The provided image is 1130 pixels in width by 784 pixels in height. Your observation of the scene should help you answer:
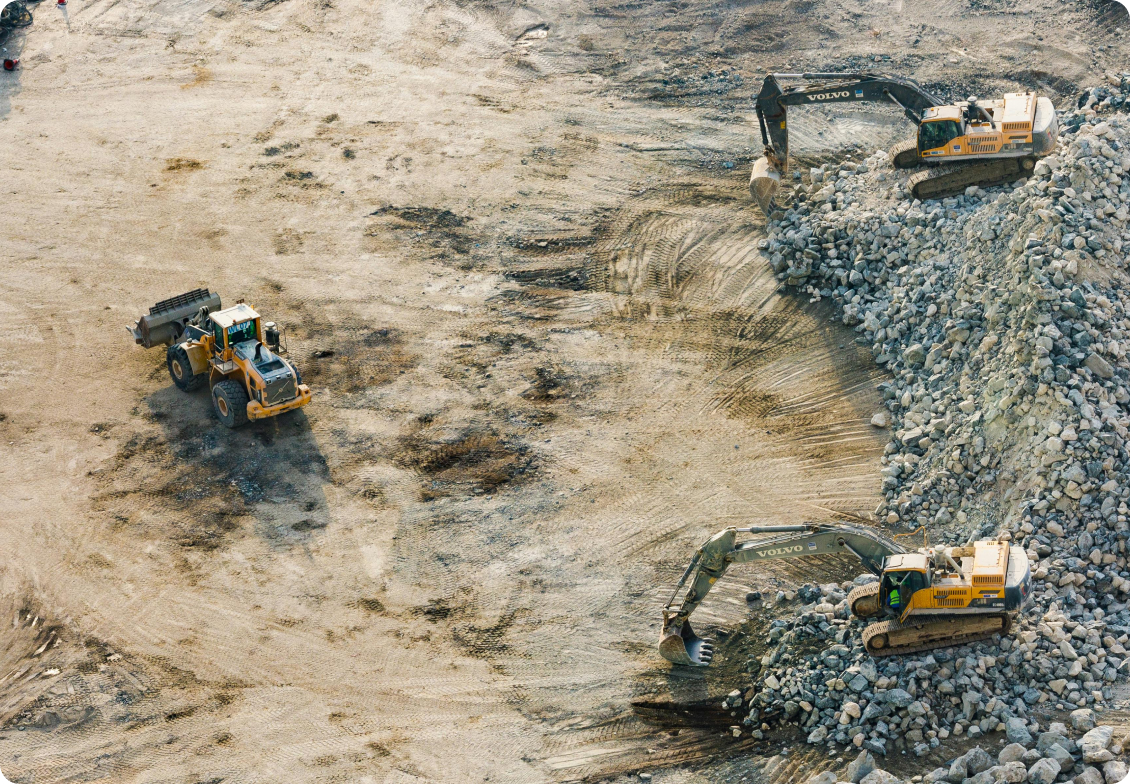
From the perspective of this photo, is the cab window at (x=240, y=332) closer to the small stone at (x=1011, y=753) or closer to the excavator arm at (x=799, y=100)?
the excavator arm at (x=799, y=100)

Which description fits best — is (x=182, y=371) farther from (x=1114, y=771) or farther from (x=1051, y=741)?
(x=1114, y=771)

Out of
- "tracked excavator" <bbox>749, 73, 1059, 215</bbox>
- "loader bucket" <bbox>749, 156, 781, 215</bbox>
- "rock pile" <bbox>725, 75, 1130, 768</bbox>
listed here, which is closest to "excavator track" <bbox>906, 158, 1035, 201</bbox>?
"tracked excavator" <bbox>749, 73, 1059, 215</bbox>

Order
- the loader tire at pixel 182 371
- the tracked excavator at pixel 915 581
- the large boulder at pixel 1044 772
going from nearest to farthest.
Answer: the large boulder at pixel 1044 772 < the tracked excavator at pixel 915 581 < the loader tire at pixel 182 371

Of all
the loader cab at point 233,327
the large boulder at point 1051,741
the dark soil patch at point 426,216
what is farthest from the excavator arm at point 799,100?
the large boulder at point 1051,741

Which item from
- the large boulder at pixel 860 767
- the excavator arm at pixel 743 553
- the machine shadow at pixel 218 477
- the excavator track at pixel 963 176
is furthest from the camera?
the excavator track at pixel 963 176

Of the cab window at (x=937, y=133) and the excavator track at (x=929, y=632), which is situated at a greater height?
the cab window at (x=937, y=133)

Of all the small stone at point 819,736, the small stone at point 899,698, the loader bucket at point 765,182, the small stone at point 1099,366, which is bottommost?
the small stone at point 819,736

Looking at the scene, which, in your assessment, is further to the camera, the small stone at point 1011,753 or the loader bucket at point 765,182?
the loader bucket at point 765,182

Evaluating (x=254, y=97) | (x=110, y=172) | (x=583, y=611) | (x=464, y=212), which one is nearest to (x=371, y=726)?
(x=583, y=611)

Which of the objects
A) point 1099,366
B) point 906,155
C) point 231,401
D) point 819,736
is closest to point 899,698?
point 819,736
